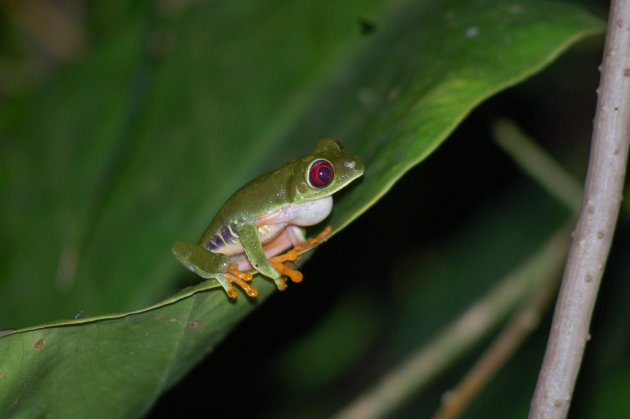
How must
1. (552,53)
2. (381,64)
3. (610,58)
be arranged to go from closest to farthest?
(610,58)
(552,53)
(381,64)

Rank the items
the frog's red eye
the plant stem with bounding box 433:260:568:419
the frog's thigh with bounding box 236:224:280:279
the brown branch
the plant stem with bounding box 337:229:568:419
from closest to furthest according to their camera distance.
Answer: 1. the brown branch
2. the frog's thigh with bounding box 236:224:280:279
3. the frog's red eye
4. the plant stem with bounding box 433:260:568:419
5. the plant stem with bounding box 337:229:568:419

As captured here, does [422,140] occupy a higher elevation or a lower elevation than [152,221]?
lower

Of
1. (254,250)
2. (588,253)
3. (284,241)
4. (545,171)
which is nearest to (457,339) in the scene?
(545,171)

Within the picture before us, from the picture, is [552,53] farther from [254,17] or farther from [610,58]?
[254,17]

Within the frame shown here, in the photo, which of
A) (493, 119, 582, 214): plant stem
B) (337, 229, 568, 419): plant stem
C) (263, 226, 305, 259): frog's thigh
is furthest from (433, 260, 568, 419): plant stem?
(263, 226, 305, 259): frog's thigh

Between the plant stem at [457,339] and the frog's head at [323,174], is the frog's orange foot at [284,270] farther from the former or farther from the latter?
the plant stem at [457,339]

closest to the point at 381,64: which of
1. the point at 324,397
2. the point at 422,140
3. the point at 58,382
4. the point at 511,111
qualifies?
the point at 422,140

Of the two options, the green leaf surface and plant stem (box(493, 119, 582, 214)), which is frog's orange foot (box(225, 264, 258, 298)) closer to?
the green leaf surface
